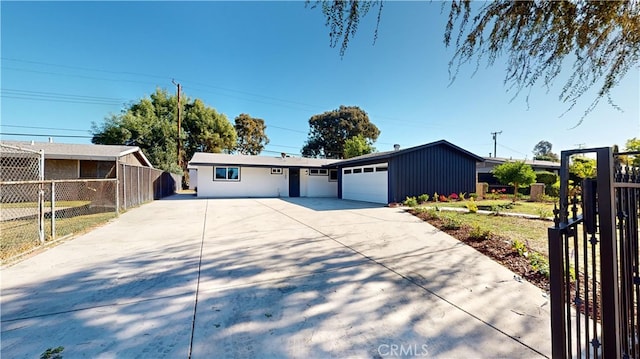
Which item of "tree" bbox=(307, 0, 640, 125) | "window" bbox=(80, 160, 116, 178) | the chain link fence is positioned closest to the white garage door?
"tree" bbox=(307, 0, 640, 125)

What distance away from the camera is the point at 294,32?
1083cm

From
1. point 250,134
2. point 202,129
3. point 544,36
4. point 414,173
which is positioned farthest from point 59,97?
point 544,36

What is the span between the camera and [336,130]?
3288cm

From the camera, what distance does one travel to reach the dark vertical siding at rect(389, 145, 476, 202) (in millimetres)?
11727

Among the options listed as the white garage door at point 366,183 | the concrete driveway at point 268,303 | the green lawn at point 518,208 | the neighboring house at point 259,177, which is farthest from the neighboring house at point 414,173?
the concrete driveway at point 268,303

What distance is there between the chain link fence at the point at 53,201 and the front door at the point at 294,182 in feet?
27.0

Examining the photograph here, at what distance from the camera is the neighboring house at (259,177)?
16.3 metres

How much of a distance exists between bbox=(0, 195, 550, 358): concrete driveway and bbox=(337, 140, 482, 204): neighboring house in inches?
286

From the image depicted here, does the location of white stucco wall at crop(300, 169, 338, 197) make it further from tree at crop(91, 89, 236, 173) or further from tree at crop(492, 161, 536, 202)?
tree at crop(91, 89, 236, 173)

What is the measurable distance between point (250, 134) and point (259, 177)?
18279mm

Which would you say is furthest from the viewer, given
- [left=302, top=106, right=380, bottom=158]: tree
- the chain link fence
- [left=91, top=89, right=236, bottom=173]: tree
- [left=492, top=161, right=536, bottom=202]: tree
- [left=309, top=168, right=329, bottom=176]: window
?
[left=302, top=106, right=380, bottom=158]: tree

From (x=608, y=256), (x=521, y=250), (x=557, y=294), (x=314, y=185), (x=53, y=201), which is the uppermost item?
(x=314, y=185)

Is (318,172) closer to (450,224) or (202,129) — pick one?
(450,224)

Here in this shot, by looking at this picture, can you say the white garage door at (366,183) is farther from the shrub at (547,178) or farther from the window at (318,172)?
the shrub at (547,178)
